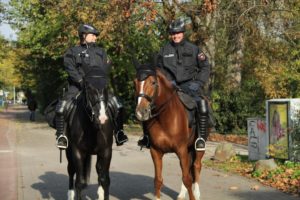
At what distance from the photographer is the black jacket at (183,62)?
7793 millimetres

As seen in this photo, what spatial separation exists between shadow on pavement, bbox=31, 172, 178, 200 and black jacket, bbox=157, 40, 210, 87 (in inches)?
91.3

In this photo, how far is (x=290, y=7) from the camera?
21.2 metres

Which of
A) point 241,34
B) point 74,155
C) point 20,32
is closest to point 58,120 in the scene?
point 74,155

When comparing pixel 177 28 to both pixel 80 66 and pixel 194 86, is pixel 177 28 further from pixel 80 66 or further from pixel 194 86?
pixel 80 66

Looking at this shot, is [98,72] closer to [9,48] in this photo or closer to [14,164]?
[14,164]

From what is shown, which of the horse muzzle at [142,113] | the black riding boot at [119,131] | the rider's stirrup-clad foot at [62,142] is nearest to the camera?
the horse muzzle at [142,113]

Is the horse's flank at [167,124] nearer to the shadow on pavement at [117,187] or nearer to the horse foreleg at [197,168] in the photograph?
the horse foreleg at [197,168]

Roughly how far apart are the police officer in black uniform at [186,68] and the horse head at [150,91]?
64 centimetres

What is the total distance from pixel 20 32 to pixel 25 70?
13.9 meters

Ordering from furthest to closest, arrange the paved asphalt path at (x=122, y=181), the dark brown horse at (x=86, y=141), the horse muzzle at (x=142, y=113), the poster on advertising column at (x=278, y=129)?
1. the poster on advertising column at (x=278, y=129)
2. the paved asphalt path at (x=122, y=181)
3. the dark brown horse at (x=86, y=141)
4. the horse muzzle at (x=142, y=113)

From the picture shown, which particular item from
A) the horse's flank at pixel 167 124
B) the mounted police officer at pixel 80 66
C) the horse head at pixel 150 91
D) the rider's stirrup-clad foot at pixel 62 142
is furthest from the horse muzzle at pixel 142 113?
the rider's stirrup-clad foot at pixel 62 142

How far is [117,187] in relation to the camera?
9.88 metres

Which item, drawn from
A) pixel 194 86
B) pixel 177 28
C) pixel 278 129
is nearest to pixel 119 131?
pixel 194 86

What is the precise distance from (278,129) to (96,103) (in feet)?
21.9
